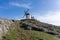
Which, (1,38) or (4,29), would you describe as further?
(4,29)

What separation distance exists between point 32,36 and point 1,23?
3.78 meters

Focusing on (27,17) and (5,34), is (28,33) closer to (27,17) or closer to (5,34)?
(5,34)

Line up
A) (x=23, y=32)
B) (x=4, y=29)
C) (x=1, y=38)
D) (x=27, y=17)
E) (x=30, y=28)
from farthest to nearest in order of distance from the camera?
(x=27, y=17)
(x=30, y=28)
(x=23, y=32)
(x=4, y=29)
(x=1, y=38)

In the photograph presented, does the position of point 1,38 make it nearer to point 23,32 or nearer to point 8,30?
point 8,30

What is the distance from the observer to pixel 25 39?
20500 millimetres

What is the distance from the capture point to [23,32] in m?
21.8

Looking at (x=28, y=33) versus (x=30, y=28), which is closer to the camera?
(x=28, y=33)

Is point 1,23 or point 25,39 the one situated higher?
point 1,23

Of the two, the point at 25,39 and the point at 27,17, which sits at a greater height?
the point at 27,17

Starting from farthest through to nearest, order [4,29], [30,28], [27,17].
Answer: [27,17] → [30,28] → [4,29]

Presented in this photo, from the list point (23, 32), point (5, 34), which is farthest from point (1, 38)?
point (23, 32)

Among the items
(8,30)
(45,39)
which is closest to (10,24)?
(8,30)

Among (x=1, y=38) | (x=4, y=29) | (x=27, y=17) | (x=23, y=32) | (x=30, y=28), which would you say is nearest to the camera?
(x=1, y=38)

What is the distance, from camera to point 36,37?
2119 centimetres
